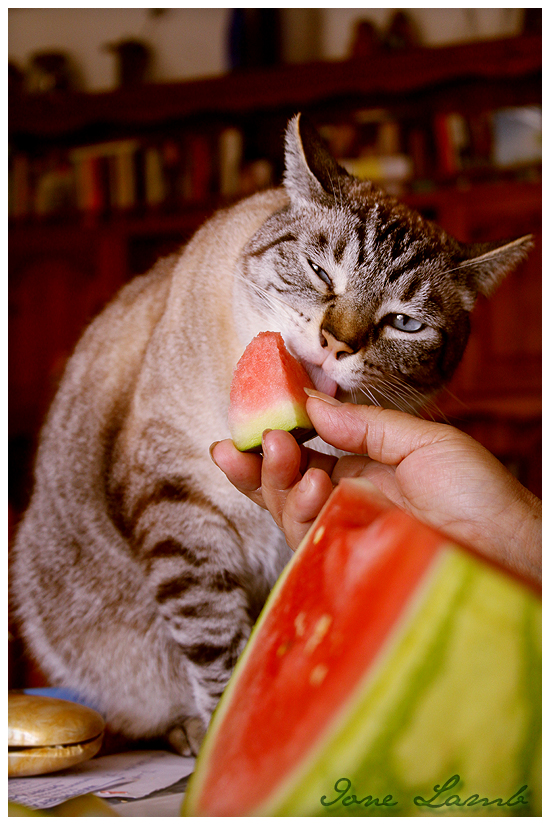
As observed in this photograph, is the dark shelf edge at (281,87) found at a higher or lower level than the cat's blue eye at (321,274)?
higher

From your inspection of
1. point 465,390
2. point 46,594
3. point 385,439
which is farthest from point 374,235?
point 465,390

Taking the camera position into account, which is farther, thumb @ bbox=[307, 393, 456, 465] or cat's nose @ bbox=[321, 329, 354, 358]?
cat's nose @ bbox=[321, 329, 354, 358]

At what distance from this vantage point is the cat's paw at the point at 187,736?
1.33m

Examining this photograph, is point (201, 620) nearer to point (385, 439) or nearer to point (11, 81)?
point (385, 439)

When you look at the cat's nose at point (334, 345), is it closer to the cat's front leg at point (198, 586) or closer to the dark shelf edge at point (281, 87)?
the cat's front leg at point (198, 586)

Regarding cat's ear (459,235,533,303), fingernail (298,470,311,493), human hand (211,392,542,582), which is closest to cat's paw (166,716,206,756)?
human hand (211,392,542,582)

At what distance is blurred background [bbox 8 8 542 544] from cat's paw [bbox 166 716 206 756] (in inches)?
132

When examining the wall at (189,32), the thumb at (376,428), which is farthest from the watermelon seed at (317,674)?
the wall at (189,32)

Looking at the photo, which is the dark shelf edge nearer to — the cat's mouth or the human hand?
the cat's mouth

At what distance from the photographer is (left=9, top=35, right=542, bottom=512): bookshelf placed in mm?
4730

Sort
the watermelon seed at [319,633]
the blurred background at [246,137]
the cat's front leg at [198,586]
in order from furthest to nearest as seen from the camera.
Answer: the blurred background at [246,137] < the cat's front leg at [198,586] < the watermelon seed at [319,633]

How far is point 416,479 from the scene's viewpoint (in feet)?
3.37

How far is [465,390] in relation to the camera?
484 centimetres

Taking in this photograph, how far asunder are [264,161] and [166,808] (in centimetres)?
514
